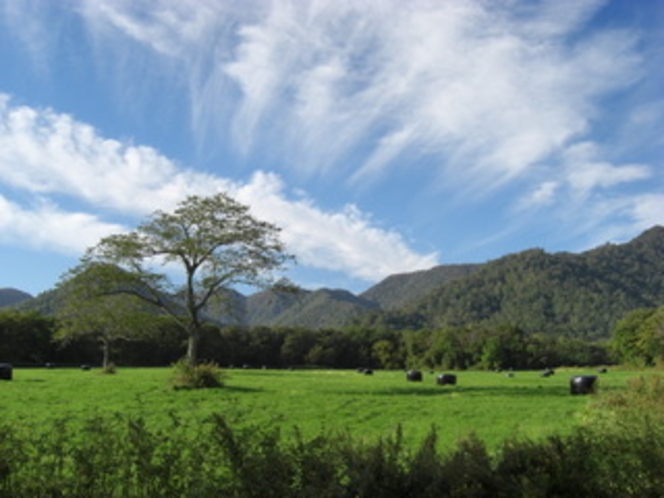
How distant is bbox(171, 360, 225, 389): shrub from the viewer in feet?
80.3

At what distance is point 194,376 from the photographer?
80.7 feet

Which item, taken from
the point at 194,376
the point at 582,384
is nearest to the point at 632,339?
the point at 582,384

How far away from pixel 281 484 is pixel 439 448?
18.9 ft

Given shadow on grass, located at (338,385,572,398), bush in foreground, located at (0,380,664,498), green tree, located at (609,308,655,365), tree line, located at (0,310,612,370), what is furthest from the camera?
tree line, located at (0,310,612,370)

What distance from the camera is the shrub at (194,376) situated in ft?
80.3

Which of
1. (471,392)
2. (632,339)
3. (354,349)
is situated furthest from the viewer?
(354,349)

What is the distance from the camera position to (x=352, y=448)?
21.5ft

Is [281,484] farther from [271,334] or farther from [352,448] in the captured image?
[271,334]

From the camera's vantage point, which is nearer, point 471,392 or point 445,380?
point 471,392

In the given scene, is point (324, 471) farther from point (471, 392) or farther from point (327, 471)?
point (471, 392)

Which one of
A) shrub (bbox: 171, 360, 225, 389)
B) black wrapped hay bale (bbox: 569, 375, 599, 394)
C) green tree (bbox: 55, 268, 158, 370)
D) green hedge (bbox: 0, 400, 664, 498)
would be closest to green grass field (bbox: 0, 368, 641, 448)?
shrub (bbox: 171, 360, 225, 389)

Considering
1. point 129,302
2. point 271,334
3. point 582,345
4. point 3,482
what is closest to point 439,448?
point 3,482

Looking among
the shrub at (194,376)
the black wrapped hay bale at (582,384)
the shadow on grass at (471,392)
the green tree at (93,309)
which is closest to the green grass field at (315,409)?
the shrub at (194,376)

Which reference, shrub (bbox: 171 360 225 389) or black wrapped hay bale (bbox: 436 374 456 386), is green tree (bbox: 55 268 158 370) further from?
black wrapped hay bale (bbox: 436 374 456 386)
